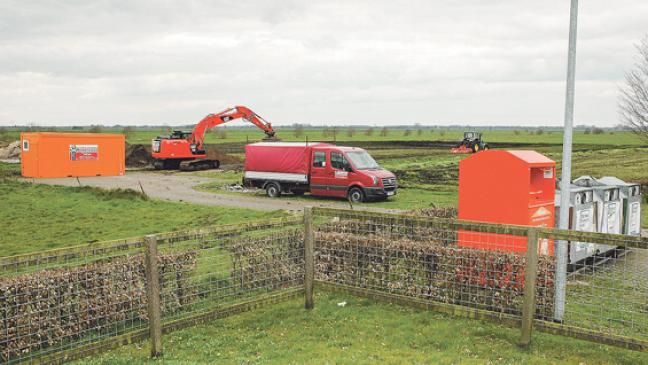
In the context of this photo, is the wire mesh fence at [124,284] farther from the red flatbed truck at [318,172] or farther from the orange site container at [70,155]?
the orange site container at [70,155]

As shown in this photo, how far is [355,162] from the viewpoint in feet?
81.0

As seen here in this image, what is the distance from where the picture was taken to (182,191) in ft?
95.5

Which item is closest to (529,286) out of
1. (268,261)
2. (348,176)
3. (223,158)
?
(268,261)

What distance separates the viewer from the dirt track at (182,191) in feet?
78.2

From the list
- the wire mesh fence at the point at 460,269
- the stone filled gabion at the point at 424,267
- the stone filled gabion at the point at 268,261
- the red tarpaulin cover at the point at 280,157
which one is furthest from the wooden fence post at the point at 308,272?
the red tarpaulin cover at the point at 280,157

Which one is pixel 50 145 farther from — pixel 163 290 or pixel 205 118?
pixel 163 290

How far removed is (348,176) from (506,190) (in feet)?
46.9

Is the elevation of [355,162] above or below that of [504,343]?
above

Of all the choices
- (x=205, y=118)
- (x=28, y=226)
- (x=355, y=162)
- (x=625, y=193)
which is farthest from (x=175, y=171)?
(x=625, y=193)

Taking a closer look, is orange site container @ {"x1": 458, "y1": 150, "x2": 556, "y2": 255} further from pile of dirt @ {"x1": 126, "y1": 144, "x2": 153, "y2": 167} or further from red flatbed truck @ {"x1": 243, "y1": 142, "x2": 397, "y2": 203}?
pile of dirt @ {"x1": 126, "y1": 144, "x2": 153, "y2": 167}

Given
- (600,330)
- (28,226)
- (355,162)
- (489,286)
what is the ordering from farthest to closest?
(355,162)
(28,226)
(489,286)
(600,330)

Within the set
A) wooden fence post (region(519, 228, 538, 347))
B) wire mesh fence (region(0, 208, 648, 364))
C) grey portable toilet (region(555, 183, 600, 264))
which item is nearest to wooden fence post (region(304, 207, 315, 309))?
wire mesh fence (region(0, 208, 648, 364))

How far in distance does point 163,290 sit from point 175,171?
117ft

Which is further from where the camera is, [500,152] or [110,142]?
[110,142]
